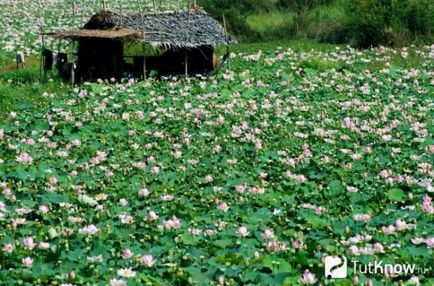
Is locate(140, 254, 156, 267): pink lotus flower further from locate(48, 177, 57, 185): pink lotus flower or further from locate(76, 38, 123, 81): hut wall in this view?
locate(76, 38, 123, 81): hut wall

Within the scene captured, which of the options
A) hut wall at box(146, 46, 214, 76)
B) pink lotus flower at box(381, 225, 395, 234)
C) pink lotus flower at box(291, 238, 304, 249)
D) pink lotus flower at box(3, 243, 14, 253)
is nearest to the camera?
pink lotus flower at box(3, 243, 14, 253)

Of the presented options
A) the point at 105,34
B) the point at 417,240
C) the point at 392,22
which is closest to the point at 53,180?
the point at 417,240

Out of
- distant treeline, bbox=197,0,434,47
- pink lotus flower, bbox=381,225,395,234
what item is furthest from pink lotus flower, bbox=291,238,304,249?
distant treeline, bbox=197,0,434,47

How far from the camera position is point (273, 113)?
1316 cm

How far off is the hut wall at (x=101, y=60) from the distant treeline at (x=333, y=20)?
8.49 meters

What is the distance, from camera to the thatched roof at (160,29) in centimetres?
1625

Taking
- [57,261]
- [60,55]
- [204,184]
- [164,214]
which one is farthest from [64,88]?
[57,261]

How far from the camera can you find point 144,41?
16141 mm

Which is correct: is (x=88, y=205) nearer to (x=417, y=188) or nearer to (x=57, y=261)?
(x=57, y=261)

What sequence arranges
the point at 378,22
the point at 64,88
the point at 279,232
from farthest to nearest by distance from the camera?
the point at 378,22, the point at 64,88, the point at 279,232

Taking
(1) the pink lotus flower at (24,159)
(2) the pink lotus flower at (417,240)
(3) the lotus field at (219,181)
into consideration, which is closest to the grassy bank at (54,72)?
(3) the lotus field at (219,181)

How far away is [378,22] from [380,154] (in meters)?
12.6

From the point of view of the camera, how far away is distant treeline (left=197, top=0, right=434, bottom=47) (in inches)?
878

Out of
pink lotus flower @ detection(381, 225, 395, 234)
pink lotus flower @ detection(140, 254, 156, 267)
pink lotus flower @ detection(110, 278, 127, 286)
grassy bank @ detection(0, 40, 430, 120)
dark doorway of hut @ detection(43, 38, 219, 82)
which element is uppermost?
pink lotus flower @ detection(110, 278, 127, 286)
